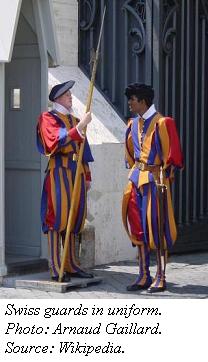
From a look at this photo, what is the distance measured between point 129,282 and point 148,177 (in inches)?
43.4

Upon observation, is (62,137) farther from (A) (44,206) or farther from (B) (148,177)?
(B) (148,177)

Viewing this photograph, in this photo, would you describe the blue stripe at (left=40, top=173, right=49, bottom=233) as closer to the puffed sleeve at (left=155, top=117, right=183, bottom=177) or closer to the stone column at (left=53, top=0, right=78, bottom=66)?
the puffed sleeve at (left=155, top=117, right=183, bottom=177)

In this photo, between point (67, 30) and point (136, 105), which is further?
point (67, 30)

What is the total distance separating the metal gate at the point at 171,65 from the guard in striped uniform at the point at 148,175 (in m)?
1.72

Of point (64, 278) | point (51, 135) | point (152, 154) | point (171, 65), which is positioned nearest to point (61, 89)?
point (51, 135)

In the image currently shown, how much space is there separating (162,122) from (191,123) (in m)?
2.50

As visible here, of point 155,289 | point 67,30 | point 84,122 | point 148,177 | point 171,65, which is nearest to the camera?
point 84,122

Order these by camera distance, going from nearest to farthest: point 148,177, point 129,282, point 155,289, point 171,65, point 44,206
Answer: point 148,177 → point 155,289 → point 44,206 → point 129,282 → point 171,65

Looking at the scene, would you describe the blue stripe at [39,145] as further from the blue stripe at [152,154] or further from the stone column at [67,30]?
the stone column at [67,30]

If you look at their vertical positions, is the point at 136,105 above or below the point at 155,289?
above

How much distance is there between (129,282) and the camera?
921 centimetres

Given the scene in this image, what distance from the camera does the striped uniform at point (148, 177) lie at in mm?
8523
